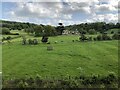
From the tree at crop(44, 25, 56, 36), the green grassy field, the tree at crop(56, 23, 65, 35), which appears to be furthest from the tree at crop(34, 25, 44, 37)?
the green grassy field

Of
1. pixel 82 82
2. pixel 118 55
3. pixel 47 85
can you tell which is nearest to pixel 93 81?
pixel 82 82

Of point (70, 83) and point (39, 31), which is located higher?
point (39, 31)

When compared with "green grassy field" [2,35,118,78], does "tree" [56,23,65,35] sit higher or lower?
higher

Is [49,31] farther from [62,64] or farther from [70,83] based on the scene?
[70,83]

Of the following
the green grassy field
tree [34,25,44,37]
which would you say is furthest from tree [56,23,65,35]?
the green grassy field

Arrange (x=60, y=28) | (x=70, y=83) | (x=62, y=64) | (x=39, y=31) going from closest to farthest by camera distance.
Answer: (x=70, y=83) → (x=62, y=64) → (x=39, y=31) → (x=60, y=28)

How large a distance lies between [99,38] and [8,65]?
31.6 metres

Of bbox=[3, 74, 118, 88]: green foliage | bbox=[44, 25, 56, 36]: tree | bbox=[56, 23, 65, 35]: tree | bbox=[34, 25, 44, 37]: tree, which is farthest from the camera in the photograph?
bbox=[56, 23, 65, 35]: tree

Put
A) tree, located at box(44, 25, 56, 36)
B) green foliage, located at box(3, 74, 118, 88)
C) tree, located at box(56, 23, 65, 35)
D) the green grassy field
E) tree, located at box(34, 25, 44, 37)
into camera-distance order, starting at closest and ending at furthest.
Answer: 1. green foliage, located at box(3, 74, 118, 88)
2. the green grassy field
3. tree, located at box(44, 25, 56, 36)
4. tree, located at box(34, 25, 44, 37)
5. tree, located at box(56, 23, 65, 35)

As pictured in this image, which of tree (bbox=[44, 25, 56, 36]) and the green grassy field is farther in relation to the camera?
tree (bbox=[44, 25, 56, 36])

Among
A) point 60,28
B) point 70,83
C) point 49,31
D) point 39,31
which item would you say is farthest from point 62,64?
point 60,28

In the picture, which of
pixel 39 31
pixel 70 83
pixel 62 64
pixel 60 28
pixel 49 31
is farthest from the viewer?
pixel 60 28

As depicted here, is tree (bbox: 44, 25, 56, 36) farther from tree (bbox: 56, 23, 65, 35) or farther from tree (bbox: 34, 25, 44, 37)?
tree (bbox: 56, 23, 65, 35)

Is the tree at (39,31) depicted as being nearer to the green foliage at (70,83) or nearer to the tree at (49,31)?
the tree at (49,31)
